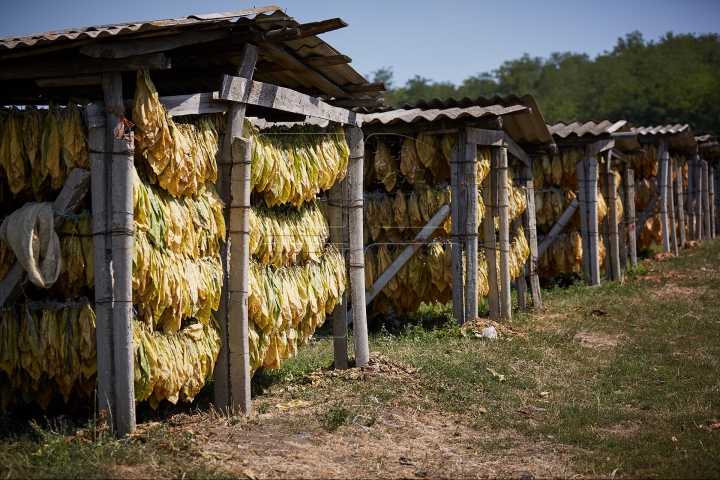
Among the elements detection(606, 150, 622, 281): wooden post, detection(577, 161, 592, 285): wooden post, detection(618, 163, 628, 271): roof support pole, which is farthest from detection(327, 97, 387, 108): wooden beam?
detection(618, 163, 628, 271): roof support pole

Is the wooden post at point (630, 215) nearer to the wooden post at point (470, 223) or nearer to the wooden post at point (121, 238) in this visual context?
the wooden post at point (470, 223)

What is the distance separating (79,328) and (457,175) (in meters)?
6.50

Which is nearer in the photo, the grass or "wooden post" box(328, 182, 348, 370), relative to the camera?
the grass

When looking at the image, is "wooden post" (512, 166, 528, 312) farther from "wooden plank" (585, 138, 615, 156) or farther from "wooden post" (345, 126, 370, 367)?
"wooden post" (345, 126, 370, 367)

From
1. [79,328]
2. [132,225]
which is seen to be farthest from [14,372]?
[132,225]

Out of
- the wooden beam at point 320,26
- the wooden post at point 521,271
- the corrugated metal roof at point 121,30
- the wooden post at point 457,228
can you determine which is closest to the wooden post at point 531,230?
the wooden post at point 521,271

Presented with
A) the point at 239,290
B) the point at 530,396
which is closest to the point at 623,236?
the point at 530,396

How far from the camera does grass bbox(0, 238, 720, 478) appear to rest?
18.1ft

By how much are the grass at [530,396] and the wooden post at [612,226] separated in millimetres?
3641

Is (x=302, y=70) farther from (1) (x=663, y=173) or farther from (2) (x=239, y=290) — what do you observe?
(1) (x=663, y=173)

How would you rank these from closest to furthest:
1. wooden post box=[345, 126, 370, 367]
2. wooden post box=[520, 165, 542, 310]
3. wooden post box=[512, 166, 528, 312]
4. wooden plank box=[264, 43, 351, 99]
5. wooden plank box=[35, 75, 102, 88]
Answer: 1. wooden plank box=[35, 75, 102, 88]
2. wooden plank box=[264, 43, 351, 99]
3. wooden post box=[345, 126, 370, 367]
4. wooden post box=[512, 166, 528, 312]
5. wooden post box=[520, 165, 542, 310]

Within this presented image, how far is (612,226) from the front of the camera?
16766mm

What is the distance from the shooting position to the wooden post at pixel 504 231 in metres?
11.9

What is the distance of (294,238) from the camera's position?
7914mm
